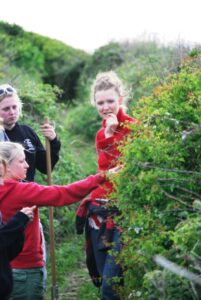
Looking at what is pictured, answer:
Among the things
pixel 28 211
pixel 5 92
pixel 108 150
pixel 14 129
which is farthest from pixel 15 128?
pixel 28 211

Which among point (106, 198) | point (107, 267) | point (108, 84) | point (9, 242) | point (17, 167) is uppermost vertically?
point (108, 84)

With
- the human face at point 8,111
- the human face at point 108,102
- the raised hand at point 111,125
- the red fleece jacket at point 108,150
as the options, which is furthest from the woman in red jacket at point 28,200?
the human face at point 8,111

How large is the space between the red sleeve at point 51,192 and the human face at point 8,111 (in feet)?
3.14

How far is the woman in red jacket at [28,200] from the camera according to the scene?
15.1 ft

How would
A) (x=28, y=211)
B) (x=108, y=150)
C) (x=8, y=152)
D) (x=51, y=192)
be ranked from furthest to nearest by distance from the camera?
(x=108, y=150) < (x=51, y=192) < (x=8, y=152) < (x=28, y=211)

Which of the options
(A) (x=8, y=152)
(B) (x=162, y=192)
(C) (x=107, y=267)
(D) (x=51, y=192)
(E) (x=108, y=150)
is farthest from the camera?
(E) (x=108, y=150)

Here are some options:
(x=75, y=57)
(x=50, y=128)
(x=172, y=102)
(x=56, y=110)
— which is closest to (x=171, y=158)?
(x=172, y=102)

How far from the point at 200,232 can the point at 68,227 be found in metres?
5.82

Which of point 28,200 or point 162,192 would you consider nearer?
point 162,192

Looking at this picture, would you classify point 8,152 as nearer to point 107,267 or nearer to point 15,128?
point 15,128

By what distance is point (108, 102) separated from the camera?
5164 mm

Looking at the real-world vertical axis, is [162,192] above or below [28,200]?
above

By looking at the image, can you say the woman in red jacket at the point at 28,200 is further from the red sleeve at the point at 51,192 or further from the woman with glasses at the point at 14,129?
the woman with glasses at the point at 14,129

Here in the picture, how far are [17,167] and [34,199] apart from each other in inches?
10.2
